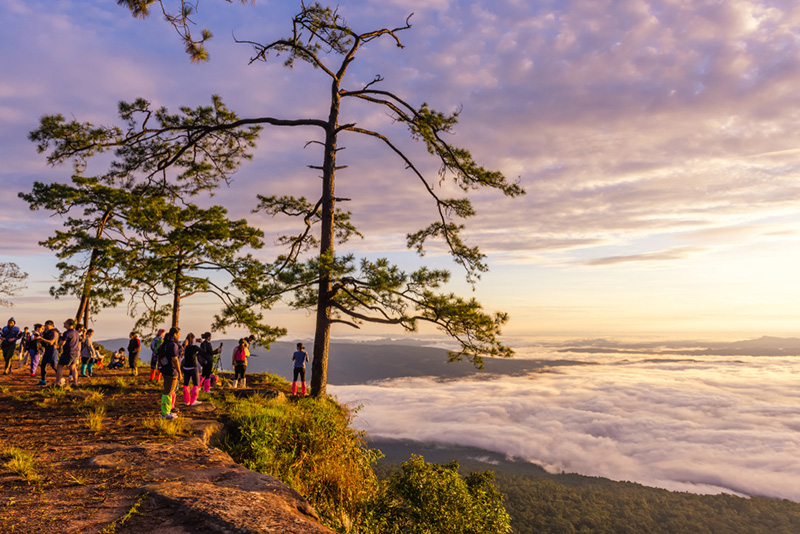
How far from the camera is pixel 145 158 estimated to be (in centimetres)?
1529

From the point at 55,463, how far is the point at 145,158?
12030 mm

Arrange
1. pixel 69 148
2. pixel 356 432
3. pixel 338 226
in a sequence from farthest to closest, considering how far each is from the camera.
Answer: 1. pixel 338 226
2. pixel 69 148
3. pixel 356 432

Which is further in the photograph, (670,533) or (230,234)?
(670,533)

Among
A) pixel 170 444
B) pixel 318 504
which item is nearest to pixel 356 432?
pixel 318 504

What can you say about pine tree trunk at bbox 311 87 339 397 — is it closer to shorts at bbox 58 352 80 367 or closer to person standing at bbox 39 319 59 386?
shorts at bbox 58 352 80 367

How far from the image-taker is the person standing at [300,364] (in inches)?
587

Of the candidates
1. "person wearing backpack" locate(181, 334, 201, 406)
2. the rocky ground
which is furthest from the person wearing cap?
"person wearing backpack" locate(181, 334, 201, 406)

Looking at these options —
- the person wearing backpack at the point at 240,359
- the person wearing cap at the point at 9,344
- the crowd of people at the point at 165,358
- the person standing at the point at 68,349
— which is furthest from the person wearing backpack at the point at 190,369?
the person wearing cap at the point at 9,344

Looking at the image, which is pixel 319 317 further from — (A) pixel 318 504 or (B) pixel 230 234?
(B) pixel 230 234

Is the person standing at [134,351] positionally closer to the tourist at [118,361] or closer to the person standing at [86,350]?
the person standing at [86,350]

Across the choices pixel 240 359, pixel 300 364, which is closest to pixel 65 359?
pixel 240 359

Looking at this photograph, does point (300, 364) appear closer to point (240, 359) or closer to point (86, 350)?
point (240, 359)

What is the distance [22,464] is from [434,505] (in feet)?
45.8

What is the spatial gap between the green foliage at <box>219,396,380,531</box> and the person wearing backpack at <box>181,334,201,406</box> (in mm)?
1044
